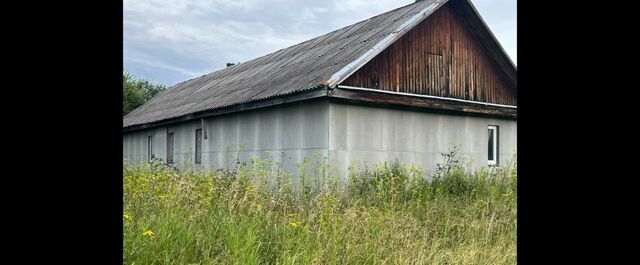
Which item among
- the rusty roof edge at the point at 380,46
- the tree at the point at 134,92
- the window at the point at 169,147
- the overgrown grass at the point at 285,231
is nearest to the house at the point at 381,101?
the rusty roof edge at the point at 380,46

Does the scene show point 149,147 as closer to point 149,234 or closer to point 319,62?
point 319,62

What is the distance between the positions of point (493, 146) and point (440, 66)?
296 centimetres

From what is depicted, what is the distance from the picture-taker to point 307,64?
46.3 ft

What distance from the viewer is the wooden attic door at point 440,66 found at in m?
12.2

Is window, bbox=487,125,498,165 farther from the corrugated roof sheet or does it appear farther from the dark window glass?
the corrugated roof sheet

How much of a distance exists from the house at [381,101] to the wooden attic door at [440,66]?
0.03 metres

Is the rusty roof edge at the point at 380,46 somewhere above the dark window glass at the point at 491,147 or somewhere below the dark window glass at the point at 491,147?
above

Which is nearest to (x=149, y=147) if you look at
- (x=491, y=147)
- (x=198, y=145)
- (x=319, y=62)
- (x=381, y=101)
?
(x=198, y=145)

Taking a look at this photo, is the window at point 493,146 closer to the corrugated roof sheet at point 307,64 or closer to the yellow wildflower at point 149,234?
the corrugated roof sheet at point 307,64

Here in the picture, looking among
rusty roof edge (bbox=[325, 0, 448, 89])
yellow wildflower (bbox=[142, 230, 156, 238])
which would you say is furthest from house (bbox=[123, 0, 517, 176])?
yellow wildflower (bbox=[142, 230, 156, 238])
